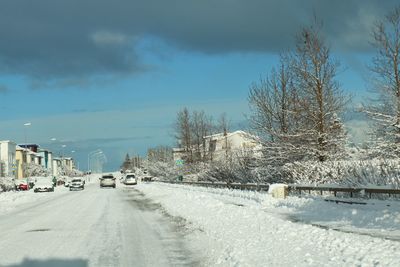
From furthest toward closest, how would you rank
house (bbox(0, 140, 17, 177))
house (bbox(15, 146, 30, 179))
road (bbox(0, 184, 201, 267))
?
house (bbox(15, 146, 30, 179)) < house (bbox(0, 140, 17, 177)) < road (bbox(0, 184, 201, 267))

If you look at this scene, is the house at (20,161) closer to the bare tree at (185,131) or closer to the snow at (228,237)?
the bare tree at (185,131)

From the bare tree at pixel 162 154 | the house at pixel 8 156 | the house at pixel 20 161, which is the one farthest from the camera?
the house at pixel 20 161

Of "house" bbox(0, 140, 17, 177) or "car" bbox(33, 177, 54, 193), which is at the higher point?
"house" bbox(0, 140, 17, 177)

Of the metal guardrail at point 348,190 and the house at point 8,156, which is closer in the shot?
the metal guardrail at point 348,190

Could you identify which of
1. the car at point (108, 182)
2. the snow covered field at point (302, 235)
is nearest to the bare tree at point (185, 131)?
the car at point (108, 182)

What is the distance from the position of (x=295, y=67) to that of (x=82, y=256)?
26.9m

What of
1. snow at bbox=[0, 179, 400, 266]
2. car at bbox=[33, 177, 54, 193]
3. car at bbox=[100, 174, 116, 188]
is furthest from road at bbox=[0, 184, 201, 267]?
car at bbox=[100, 174, 116, 188]

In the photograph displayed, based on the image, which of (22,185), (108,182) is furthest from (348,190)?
(22,185)

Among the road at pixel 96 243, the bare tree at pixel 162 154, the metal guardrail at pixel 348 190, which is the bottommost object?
the road at pixel 96 243

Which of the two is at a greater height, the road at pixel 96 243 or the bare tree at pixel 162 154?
the bare tree at pixel 162 154

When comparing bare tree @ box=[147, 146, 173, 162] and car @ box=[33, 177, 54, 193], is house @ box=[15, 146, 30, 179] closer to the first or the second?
bare tree @ box=[147, 146, 173, 162]

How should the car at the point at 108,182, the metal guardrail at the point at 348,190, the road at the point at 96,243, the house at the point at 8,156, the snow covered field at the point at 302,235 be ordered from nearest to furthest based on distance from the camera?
the snow covered field at the point at 302,235
the road at the point at 96,243
the metal guardrail at the point at 348,190
the car at the point at 108,182
the house at the point at 8,156

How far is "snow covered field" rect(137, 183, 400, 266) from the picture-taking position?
31.4 ft

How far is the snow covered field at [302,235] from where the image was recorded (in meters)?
9.56
